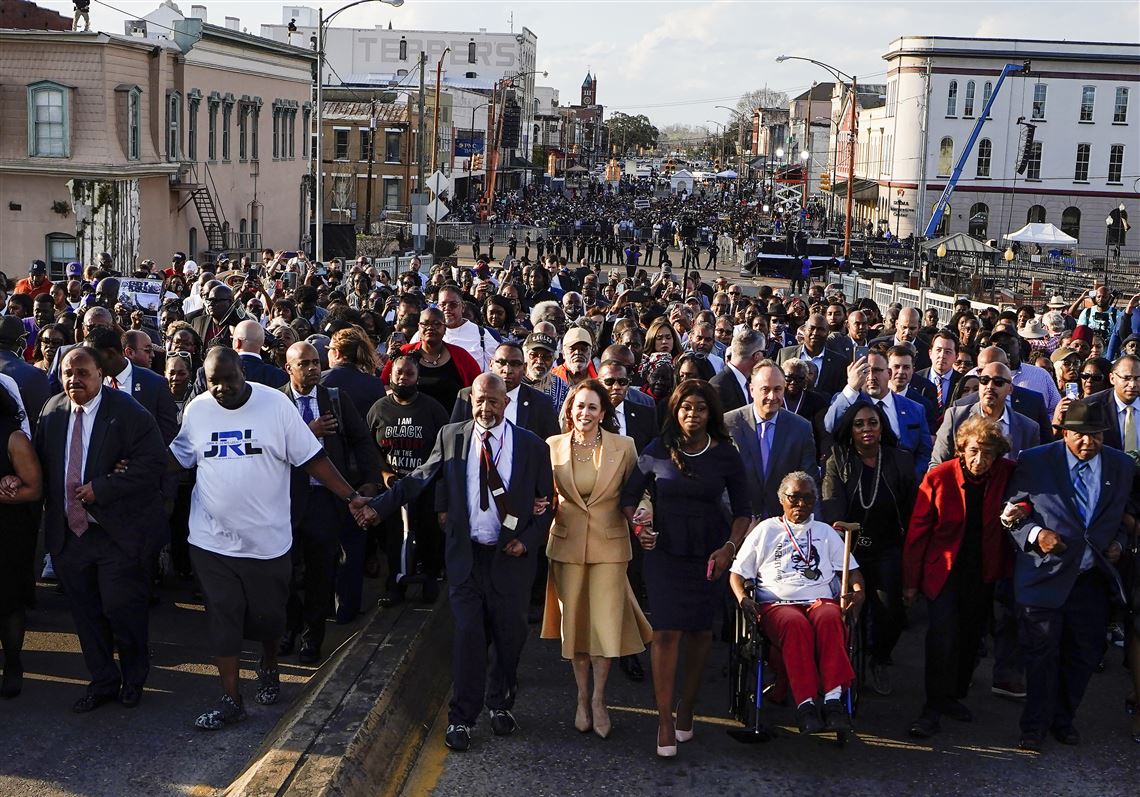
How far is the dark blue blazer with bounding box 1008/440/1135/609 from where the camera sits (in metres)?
7.53

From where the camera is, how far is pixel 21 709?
7.54m

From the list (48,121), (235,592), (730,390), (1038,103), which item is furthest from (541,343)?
(1038,103)

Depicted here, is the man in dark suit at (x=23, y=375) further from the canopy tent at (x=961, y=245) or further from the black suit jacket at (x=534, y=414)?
the canopy tent at (x=961, y=245)

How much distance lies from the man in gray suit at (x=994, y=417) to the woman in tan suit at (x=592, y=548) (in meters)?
2.24

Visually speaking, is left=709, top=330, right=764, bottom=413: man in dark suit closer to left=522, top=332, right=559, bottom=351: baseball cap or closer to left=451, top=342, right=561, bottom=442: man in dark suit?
left=522, top=332, right=559, bottom=351: baseball cap

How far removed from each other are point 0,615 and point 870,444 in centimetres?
501

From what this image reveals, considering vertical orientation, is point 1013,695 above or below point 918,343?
below

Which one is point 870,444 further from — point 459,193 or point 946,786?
point 459,193

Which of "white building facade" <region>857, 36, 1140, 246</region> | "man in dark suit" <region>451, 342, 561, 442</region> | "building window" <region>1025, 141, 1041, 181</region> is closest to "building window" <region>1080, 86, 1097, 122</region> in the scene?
"white building facade" <region>857, 36, 1140, 246</region>

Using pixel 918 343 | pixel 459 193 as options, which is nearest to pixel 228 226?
pixel 918 343

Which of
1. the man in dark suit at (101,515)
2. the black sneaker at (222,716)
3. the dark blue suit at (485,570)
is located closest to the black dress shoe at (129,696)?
the man in dark suit at (101,515)

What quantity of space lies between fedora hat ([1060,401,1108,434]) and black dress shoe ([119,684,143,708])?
5.18 meters

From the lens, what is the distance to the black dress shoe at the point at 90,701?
748 cm

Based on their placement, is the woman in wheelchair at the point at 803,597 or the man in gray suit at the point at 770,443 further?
the man in gray suit at the point at 770,443
